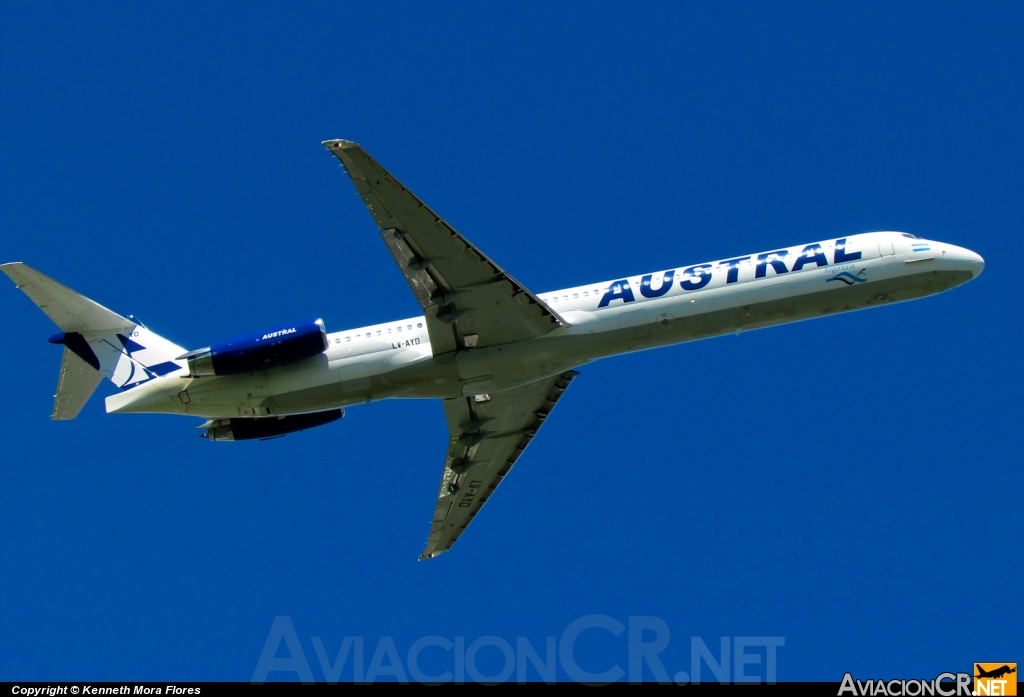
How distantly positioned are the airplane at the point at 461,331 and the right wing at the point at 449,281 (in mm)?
49

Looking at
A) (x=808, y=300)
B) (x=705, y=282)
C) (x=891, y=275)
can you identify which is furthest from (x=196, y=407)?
(x=891, y=275)

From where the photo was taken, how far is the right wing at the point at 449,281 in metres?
32.7

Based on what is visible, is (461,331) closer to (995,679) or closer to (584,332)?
(584,332)

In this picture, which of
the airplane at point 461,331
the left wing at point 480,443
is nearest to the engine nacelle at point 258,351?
the airplane at point 461,331

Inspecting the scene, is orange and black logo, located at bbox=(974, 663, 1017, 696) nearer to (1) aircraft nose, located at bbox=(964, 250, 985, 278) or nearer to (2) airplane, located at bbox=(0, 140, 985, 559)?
(2) airplane, located at bbox=(0, 140, 985, 559)

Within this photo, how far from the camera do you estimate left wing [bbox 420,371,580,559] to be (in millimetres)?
41781

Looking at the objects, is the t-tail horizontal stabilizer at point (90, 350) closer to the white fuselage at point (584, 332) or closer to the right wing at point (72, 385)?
the right wing at point (72, 385)

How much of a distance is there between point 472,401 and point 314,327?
8.23 metres

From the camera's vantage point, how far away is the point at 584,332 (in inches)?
1432

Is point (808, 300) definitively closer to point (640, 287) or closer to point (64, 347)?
point (640, 287)

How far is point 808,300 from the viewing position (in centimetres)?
3728

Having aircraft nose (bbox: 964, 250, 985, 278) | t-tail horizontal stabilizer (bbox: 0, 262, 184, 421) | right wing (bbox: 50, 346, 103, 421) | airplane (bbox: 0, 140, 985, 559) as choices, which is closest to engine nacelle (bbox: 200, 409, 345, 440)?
airplane (bbox: 0, 140, 985, 559)

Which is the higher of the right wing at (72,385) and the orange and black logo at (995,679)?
the right wing at (72,385)

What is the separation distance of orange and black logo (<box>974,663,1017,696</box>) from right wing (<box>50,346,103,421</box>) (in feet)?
100
